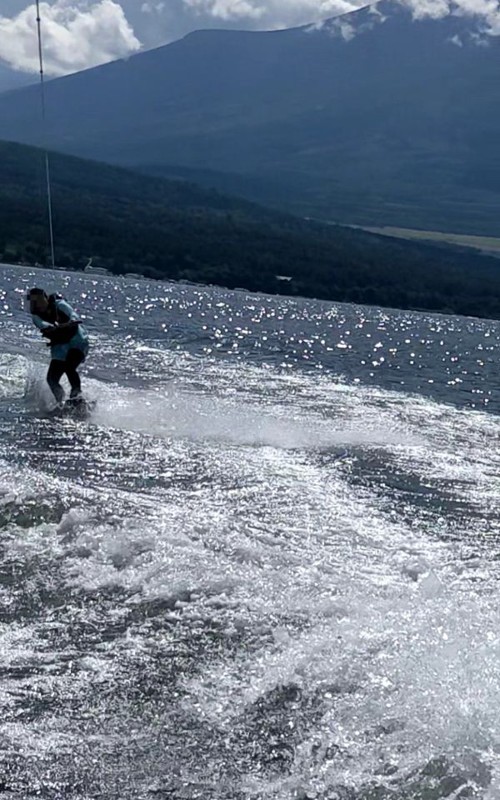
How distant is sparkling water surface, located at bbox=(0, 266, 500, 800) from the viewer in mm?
5293

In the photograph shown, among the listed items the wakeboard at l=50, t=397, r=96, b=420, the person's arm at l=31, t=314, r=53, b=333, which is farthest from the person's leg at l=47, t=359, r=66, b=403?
the person's arm at l=31, t=314, r=53, b=333

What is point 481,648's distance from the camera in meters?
6.82

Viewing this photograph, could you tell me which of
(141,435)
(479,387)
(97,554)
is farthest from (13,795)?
(479,387)

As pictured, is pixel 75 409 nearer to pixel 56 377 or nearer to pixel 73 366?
pixel 56 377

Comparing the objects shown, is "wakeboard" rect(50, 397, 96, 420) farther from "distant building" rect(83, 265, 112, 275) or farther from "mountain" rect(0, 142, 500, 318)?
"distant building" rect(83, 265, 112, 275)

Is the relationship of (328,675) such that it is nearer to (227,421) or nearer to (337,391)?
(227,421)

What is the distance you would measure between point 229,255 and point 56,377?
12151 centimetres

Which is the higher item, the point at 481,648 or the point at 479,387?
the point at 481,648

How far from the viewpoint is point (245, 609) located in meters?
7.45

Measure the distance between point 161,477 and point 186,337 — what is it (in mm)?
30701

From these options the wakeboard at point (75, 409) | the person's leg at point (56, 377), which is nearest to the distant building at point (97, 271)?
the person's leg at point (56, 377)

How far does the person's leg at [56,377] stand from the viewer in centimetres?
1845

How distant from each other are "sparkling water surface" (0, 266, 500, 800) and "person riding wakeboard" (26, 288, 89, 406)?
113 centimetres

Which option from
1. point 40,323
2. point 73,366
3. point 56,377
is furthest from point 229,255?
point 56,377
